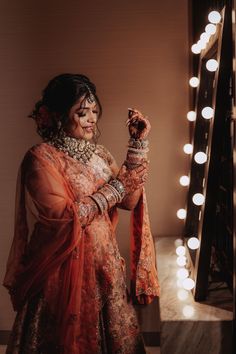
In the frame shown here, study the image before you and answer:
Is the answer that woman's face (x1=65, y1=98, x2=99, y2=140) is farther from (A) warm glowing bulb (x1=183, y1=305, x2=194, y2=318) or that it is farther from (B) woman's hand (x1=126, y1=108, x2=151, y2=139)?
(A) warm glowing bulb (x1=183, y1=305, x2=194, y2=318)

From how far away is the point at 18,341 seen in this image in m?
1.53

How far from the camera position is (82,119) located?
4.95ft

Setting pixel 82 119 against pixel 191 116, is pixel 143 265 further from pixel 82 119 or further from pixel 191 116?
pixel 191 116

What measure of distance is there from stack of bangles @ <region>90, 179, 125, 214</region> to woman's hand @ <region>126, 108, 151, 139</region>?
0.19 metres

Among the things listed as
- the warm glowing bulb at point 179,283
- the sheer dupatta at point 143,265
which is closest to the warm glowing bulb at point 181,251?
the warm glowing bulb at point 179,283

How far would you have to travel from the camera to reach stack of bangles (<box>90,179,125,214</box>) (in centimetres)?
146

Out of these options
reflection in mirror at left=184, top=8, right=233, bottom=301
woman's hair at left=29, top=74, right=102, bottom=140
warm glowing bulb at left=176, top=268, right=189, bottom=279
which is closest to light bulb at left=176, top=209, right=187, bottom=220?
reflection in mirror at left=184, top=8, right=233, bottom=301

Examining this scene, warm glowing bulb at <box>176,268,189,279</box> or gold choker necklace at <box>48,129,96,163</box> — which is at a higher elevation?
gold choker necklace at <box>48,129,96,163</box>

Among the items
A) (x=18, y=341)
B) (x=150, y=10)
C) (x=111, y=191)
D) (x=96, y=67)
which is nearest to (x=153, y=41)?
(x=150, y=10)

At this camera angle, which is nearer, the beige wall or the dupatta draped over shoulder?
the dupatta draped over shoulder

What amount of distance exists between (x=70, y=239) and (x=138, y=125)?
0.49m

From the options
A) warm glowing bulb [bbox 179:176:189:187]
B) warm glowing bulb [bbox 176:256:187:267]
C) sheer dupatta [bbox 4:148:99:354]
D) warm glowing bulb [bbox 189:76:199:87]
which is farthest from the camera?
warm glowing bulb [bbox 179:176:189:187]

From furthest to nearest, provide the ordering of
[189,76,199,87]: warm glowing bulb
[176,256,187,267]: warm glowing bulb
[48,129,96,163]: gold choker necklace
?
[189,76,199,87]: warm glowing bulb, [176,256,187,267]: warm glowing bulb, [48,129,96,163]: gold choker necklace

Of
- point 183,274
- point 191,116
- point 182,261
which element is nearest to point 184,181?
point 191,116
